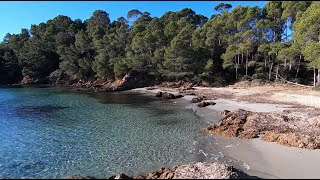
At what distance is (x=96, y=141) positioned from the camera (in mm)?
18719

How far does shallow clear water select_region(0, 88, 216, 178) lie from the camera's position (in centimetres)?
1419

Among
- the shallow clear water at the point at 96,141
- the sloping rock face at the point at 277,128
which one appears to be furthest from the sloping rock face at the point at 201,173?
the sloping rock face at the point at 277,128

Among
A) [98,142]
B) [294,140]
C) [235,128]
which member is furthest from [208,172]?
[98,142]

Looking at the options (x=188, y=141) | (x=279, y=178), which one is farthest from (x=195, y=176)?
(x=188, y=141)

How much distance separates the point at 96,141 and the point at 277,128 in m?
11.0

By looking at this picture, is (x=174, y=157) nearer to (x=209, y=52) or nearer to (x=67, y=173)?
(x=67, y=173)

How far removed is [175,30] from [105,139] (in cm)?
4367

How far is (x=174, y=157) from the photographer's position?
1528cm

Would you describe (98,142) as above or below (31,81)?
below

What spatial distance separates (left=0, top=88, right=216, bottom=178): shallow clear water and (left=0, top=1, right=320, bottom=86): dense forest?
20669 millimetres

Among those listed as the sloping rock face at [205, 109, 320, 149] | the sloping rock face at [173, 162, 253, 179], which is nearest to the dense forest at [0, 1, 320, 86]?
the sloping rock face at [205, 109, 320, 149]

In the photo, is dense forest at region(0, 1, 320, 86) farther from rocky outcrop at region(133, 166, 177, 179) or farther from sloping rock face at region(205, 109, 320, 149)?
rocky outcrop at region(133, 166, 177, 179)

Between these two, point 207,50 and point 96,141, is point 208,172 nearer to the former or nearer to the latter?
point 96,141

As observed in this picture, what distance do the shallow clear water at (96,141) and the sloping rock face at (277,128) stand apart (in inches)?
76.9
